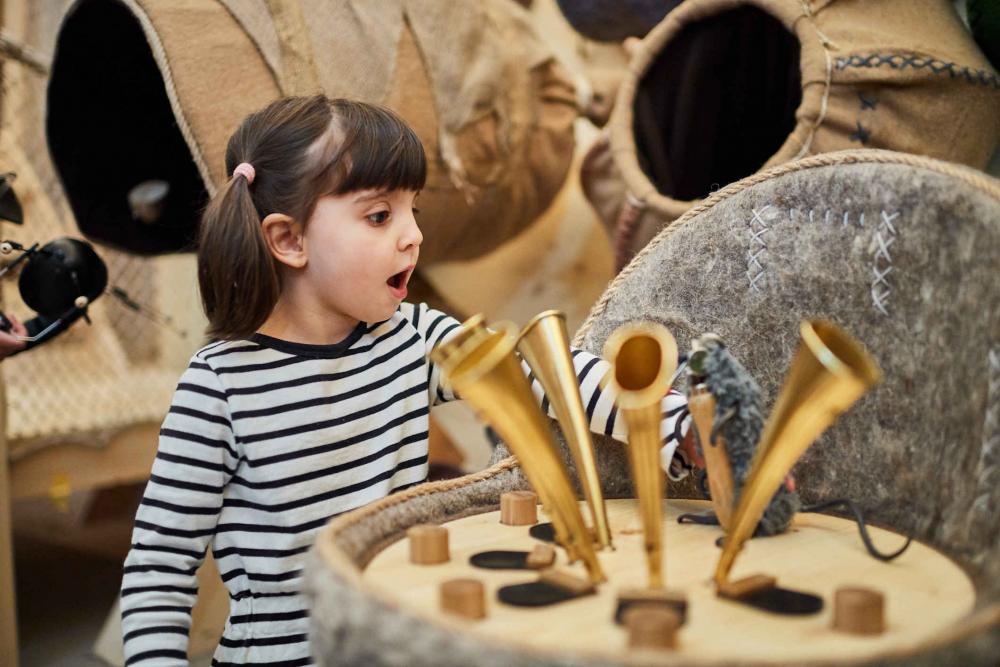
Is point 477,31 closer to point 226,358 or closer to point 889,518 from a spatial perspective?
point 226,358

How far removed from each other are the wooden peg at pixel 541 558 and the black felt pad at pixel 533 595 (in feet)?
0.10

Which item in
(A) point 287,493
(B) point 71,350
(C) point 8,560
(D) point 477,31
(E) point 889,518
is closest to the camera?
(E) point 889,518

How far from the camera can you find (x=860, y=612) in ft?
1.52

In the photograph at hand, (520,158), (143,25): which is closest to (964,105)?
(520,158)

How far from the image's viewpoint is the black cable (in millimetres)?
601

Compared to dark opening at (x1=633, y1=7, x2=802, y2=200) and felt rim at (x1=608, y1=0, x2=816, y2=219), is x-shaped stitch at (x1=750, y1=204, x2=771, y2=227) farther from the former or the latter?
dark opening at (x1=633, y1=7, x2=802, y2=200)

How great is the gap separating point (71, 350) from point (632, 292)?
122 cm

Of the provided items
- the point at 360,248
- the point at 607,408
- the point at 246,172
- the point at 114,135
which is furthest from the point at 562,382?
the point at 114,135

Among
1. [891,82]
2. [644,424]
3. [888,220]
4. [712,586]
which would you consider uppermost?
[891,82]

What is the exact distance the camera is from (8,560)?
116cm

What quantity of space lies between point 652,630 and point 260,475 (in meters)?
0.43

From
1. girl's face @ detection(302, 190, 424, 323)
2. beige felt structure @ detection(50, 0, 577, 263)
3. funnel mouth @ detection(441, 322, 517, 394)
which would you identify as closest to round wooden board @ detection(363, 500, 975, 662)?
funnel mouth @ detection(441, 322, 517, 394)

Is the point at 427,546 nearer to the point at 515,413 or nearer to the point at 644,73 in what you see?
the point at 515,413

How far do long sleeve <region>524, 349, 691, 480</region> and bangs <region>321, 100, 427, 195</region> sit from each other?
20cm
